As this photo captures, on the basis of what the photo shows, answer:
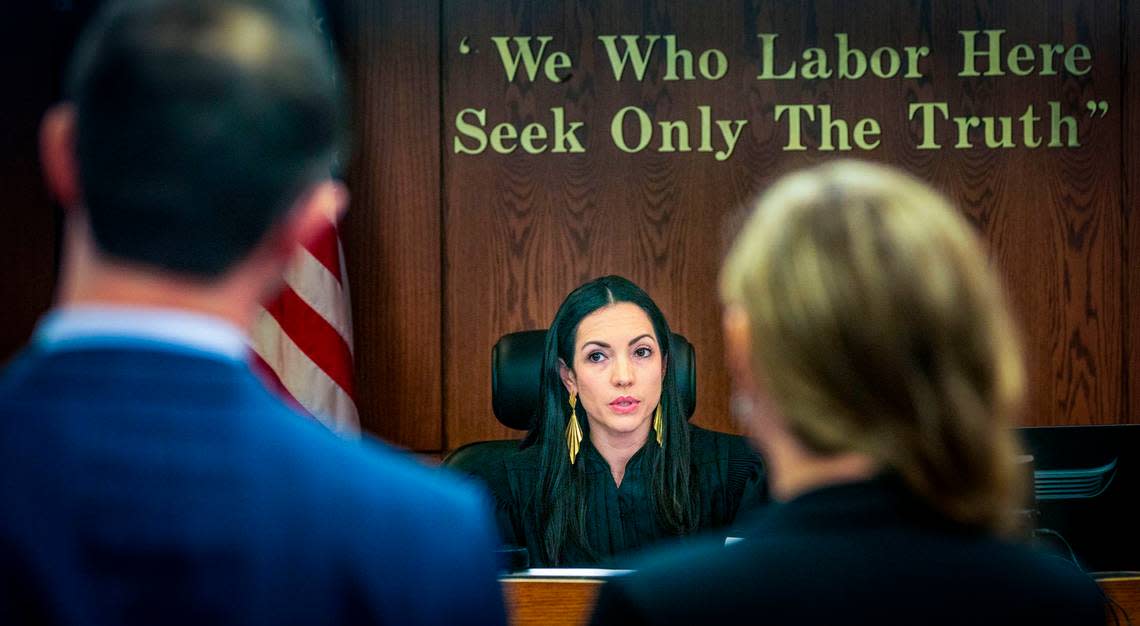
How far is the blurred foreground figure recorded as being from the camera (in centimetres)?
85

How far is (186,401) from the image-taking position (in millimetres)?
669

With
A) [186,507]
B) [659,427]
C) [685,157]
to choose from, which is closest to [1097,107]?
[685,157]

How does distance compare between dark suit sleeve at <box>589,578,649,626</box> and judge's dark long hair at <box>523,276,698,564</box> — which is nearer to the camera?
dark suit sleeve at <box>589,578,649,626</box>

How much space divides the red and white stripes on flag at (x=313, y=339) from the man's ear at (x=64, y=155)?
304 centimetres

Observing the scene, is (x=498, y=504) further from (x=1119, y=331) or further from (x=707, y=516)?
(x=1119, y=331)

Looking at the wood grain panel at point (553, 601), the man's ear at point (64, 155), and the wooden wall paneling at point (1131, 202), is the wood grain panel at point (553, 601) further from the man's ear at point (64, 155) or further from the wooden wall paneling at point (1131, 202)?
the wooden wall paneling at point (1131, 202)

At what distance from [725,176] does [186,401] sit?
3829 millimetres

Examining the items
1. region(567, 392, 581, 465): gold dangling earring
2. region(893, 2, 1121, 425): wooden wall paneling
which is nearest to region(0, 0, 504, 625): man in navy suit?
region(567, 392, 581, 465): gold dangling earring

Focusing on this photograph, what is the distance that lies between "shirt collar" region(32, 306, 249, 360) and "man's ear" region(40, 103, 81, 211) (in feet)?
0.20

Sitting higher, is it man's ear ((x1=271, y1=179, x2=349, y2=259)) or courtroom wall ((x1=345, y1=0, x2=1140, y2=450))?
courtroom wall ((x1=345, y1=0, x2=1140, y2=450))

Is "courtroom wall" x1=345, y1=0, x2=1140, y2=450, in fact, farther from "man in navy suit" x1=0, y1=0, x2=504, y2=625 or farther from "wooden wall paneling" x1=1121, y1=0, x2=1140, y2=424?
"man in navy suit" x1=0, y1=0, x2=504, y2=625

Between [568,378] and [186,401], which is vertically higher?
[186,401]

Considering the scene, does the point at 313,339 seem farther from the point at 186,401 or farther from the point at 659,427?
the point at 186,401

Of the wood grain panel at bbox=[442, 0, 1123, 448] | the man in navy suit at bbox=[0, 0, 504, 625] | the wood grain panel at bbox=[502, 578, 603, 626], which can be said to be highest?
the wood grain panel at bbox=[442, 0, 1123, 448]
